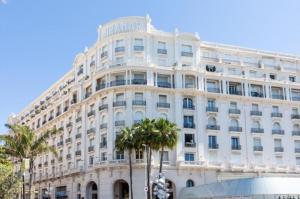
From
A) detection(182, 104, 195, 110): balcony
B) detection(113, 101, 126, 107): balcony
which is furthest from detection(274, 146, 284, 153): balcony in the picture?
detection(113, 101, 126, 107): balcony

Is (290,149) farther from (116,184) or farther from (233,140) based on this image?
(116,184)

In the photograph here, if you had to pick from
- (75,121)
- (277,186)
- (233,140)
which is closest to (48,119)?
(75,121)

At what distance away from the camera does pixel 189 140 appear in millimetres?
64562

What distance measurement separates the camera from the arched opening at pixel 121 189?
6305 cm

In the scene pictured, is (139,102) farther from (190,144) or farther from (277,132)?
A: (277,132)

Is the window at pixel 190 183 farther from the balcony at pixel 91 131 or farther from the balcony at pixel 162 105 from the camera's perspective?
the balcony at pixel 91 131

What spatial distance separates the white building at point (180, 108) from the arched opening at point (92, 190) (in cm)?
15

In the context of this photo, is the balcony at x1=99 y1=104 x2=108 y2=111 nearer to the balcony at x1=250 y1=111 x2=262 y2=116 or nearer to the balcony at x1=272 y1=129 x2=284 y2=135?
the balcony at x1=250 y1=111 x2=262 y2=116

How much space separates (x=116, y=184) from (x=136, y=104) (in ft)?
37.6

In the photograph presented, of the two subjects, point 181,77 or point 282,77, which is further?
point 282,77

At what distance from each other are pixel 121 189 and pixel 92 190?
532 centimetres

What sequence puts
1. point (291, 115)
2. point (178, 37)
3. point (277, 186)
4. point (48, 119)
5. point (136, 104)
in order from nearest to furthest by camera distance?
point (277, 186) < point (136, 104) < point (178, 37) < point (291, 115) < point (48, 119)

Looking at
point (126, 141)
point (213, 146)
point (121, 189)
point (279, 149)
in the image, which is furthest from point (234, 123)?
point (126, 141)

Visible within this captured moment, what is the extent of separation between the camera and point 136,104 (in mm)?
62750
